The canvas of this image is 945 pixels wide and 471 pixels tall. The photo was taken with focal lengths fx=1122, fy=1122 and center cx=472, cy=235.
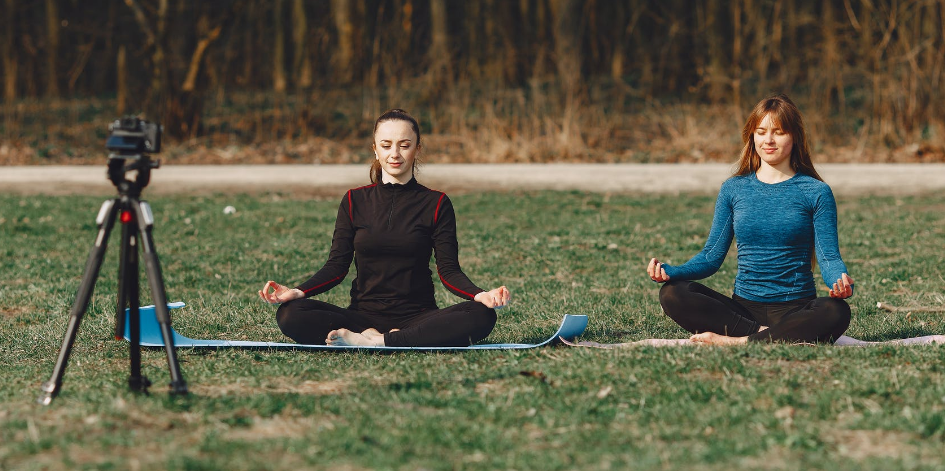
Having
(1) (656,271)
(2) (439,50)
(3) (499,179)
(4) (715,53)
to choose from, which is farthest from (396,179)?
(4) (715,53)

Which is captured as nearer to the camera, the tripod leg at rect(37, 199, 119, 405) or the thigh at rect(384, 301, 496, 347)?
the tripod leg at rect(37, 199, 119, 405)

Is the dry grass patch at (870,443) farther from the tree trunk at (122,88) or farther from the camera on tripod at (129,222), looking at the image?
the tree trunk at (122,88)

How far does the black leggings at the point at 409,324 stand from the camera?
5.73m

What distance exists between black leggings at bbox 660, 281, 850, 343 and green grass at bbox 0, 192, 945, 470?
0.66 feet

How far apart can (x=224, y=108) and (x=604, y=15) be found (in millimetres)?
13903

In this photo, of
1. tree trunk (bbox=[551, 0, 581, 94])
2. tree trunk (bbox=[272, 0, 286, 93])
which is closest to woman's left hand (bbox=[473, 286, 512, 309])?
tree trunk (bbox=[551, 0, 581, 94])

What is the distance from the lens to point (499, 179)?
16.1 metres

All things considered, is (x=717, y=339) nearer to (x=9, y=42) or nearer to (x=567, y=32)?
(x=567, y=32)

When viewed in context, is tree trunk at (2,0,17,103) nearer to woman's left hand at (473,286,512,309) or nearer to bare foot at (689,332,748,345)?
woman's left hand at (473,286,512,309)

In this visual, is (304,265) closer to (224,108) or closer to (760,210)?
(760,210)

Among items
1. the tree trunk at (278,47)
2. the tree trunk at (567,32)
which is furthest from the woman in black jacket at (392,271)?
the tree trunk at (278,47)

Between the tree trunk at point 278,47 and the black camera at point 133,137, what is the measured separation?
1019 inches

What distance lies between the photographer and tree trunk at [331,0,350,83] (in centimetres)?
2491

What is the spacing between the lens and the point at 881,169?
626 inches
